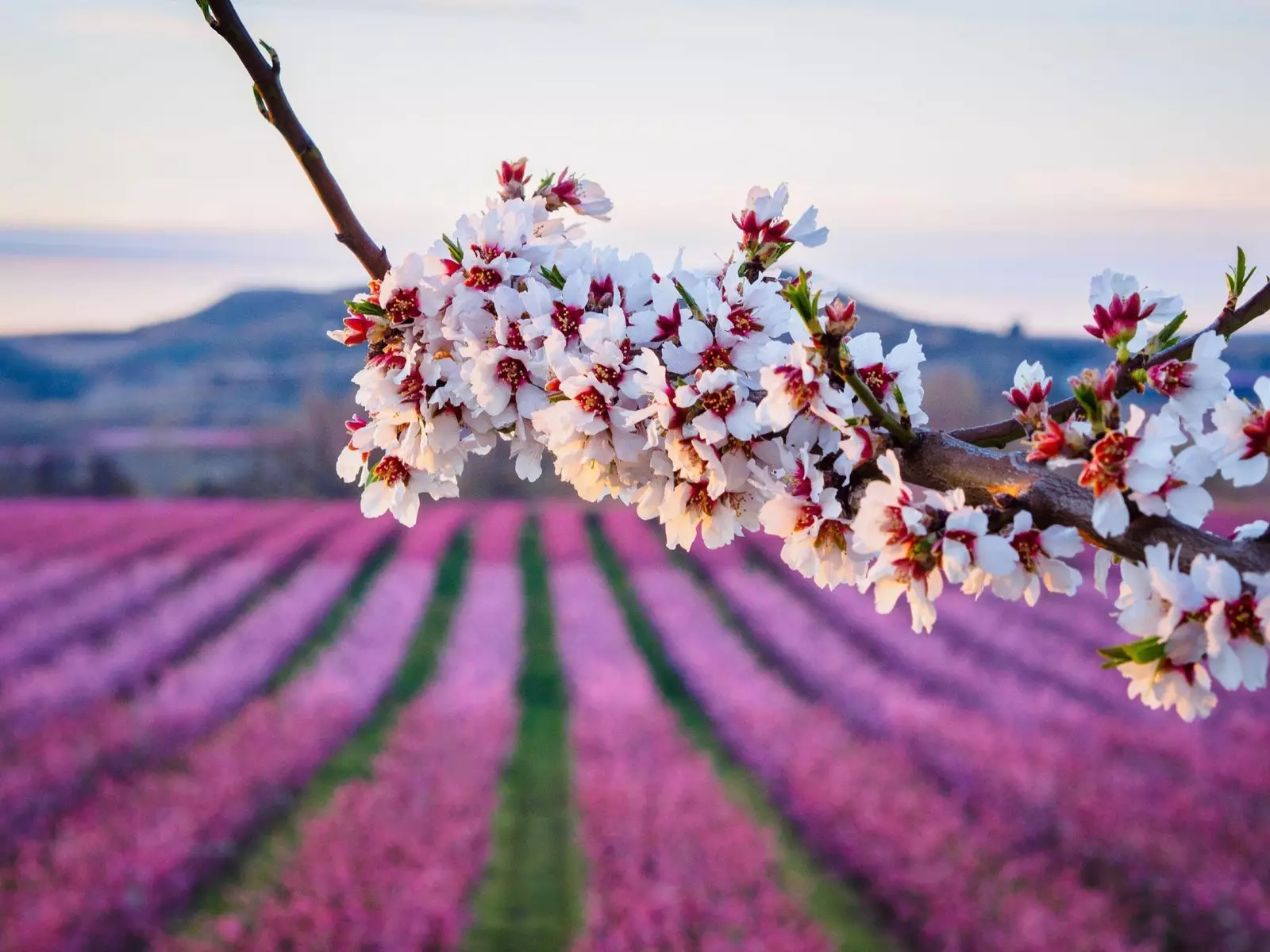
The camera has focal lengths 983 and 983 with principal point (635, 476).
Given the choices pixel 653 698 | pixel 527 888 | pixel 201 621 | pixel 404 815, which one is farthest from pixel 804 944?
pixel 201 621

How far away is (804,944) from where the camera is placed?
3.54m

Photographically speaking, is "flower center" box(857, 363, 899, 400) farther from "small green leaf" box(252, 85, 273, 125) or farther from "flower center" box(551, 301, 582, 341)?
"small green leaf" box(252, 85, 273, 125)

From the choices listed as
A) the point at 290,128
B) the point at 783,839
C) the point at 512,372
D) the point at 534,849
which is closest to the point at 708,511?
the point at 512,372

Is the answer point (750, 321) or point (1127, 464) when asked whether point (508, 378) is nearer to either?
point (750, 321)

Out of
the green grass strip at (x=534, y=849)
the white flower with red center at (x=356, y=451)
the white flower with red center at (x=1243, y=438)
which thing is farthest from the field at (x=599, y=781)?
the white flower with red center at (x=1243, y=438)

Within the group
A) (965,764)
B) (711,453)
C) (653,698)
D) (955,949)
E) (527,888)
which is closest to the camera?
(711,453)

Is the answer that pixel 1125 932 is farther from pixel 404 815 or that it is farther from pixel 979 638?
pixel 979 638

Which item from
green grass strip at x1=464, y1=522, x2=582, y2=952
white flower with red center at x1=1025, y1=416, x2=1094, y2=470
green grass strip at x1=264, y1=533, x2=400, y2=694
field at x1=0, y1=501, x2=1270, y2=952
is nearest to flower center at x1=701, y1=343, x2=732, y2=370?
white flower with red center at x1=1025, y1=416, x2=1094, y2=470

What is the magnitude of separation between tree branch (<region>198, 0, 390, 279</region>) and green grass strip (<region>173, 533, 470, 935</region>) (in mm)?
3947

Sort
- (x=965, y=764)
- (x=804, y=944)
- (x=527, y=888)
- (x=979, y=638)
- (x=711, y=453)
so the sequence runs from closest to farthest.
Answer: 1. (x=711, y=453)
2. (x=804, y=944)
3. (x=527, y=888)
4. (x=965, y=764)
5. (x=979, y=638)

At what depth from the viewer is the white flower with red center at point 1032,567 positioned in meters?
0.64

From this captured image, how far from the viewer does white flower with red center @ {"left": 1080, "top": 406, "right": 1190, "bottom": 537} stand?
1.93ft

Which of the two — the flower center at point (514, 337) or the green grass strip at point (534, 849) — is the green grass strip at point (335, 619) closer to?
the green grass strip at point (534, 849)

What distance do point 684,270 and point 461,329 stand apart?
183 millimetres
